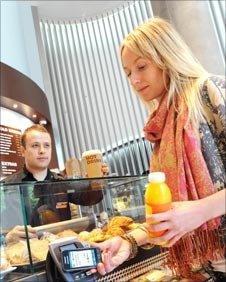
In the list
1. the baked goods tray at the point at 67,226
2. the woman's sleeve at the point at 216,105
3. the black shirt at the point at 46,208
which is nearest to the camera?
the woman's sleeve at the point at 216,105

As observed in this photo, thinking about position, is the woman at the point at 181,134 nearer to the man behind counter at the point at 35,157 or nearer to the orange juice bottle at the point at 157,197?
the orange juice bottle at the point at 157,197

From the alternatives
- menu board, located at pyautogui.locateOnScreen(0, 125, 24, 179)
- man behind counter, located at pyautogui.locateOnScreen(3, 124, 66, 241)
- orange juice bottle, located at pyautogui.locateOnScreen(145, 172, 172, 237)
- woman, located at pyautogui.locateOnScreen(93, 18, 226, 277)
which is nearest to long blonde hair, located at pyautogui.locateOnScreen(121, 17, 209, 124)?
woman, located at pyautogui.locateOnScreen(93, 18, 226, 277)

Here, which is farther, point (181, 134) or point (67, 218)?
point (67, 218)

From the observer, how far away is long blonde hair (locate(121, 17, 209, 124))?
43.1 inches

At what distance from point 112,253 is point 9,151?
2899 millimetres

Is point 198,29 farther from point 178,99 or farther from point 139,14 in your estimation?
point 178,99

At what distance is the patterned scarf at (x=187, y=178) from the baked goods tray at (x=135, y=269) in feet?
1.02

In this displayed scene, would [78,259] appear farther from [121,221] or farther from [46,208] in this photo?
[121,221]

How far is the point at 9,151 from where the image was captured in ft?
12.6

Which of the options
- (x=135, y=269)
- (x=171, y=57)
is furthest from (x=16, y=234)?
(x=171, y=57)

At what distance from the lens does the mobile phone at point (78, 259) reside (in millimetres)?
1020

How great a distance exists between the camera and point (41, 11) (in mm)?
5297

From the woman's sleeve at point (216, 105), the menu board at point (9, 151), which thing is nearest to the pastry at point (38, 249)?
the woman's sleeve at point (216, 105)

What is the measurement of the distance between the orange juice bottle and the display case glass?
0.46 meters
